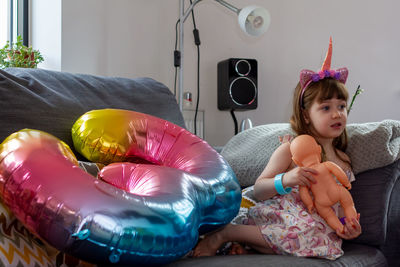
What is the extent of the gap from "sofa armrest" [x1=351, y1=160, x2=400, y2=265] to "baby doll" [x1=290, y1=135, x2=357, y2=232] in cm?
11

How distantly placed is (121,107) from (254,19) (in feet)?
3.92

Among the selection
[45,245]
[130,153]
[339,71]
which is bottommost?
[45,245]

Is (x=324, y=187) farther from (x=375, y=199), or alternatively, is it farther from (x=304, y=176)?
(x=375, y=199)

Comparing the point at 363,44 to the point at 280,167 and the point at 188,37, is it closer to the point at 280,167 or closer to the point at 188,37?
the point at 188,37

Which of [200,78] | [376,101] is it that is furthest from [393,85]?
[200,78]

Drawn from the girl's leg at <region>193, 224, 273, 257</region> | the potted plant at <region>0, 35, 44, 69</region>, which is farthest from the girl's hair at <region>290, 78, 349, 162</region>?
the potted plant at <region>0, 35, 44, 69</region>

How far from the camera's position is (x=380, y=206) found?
120cm

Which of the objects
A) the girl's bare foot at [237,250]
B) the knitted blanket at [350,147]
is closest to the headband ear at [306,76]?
the knitted blanket at [350,147]

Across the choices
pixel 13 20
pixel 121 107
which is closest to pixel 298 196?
pixel 121 107

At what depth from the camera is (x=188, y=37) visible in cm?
281

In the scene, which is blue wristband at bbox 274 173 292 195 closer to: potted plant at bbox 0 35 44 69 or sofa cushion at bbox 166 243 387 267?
sofa cushion at bbox 166 243 387 267

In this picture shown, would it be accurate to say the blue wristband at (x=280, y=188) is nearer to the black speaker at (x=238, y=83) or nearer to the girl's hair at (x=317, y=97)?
the girl's hair at (x=317, y=97)

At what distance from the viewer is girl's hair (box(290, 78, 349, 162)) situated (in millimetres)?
1304

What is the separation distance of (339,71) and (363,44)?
219 cm
